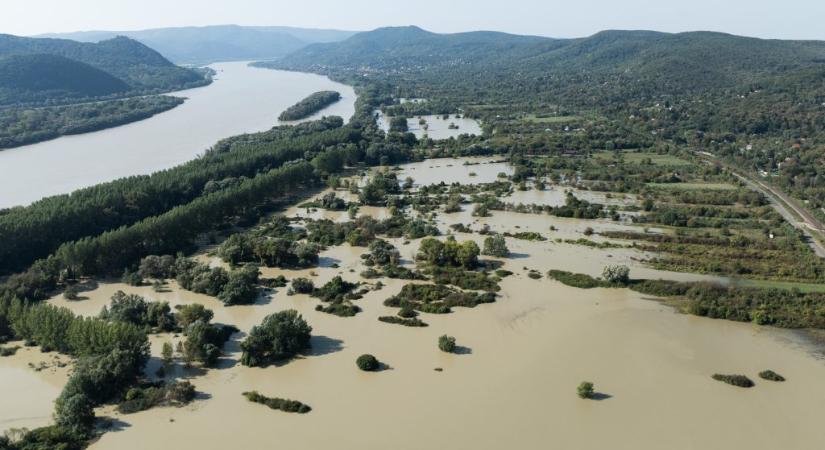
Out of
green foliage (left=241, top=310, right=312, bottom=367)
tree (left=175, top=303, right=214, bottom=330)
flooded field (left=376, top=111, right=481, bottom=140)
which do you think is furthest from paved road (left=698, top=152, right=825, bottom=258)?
flooded field (left=376, top=111, right=481, bottom=140)

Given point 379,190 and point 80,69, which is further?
point 80,69

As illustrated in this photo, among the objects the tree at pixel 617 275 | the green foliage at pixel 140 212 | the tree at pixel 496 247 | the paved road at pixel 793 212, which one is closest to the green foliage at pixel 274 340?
the green foliage at pixel 140 212

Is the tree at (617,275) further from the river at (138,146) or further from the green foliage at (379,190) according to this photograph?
the river at (138,146)

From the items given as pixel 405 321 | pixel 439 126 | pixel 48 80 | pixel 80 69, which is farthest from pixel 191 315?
pixel 80 69

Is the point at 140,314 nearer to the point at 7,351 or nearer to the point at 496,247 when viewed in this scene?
the point at 7,351

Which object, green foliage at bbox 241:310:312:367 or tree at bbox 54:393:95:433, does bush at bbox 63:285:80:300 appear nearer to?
green foliage at bbox 241:310:312:367

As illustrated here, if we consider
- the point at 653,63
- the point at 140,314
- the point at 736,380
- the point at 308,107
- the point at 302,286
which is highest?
the point at 653,63

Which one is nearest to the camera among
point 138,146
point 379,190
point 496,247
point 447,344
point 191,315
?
point 447,344
